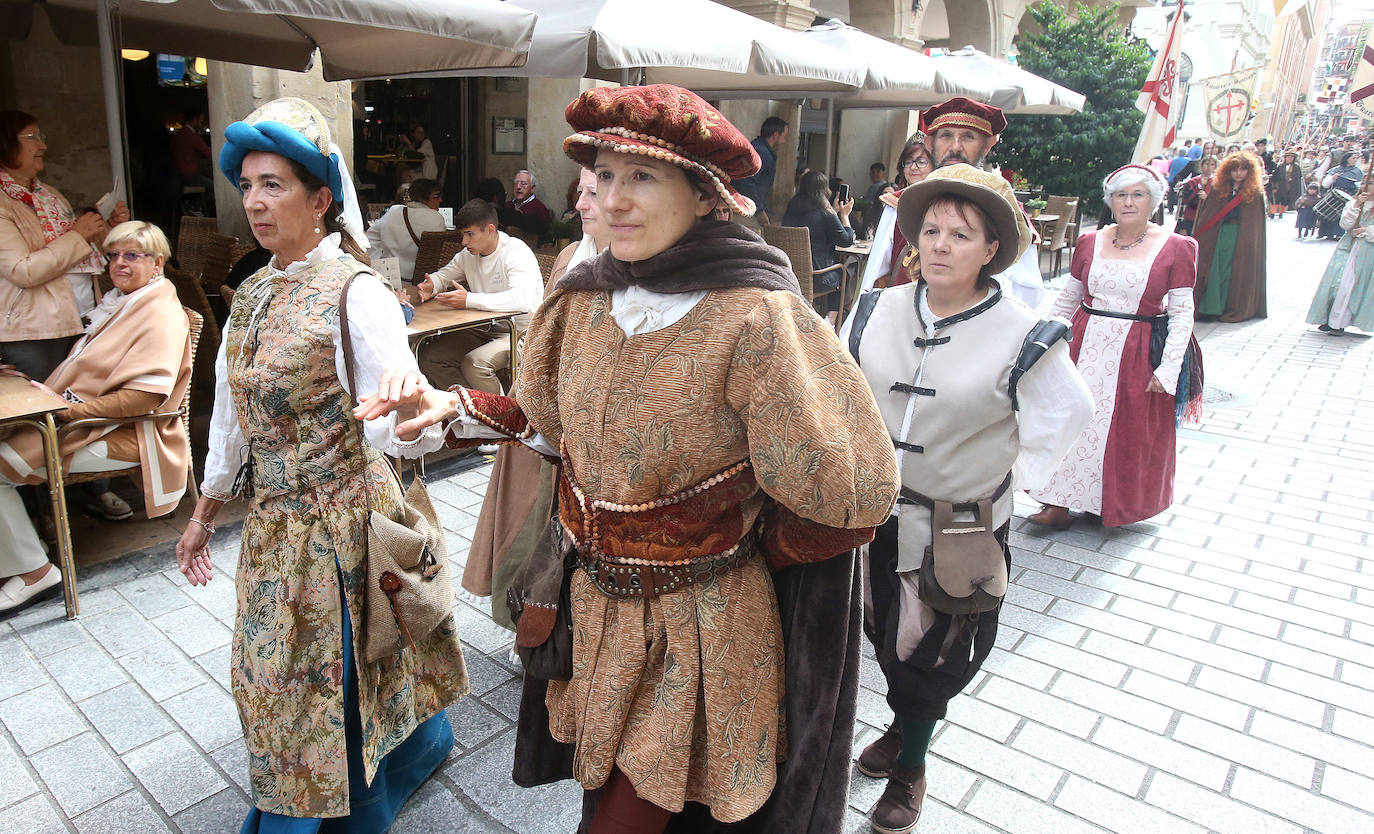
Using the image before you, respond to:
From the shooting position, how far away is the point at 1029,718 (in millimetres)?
3160

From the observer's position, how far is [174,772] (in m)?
2.72

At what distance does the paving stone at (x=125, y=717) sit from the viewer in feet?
9.45

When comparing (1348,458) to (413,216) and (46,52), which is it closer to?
(413,216)

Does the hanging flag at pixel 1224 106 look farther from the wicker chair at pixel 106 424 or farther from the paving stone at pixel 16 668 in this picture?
the paving stone at pixel 16 668

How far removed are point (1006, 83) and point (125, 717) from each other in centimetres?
944

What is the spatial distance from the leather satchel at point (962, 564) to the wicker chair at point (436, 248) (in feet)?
17.2

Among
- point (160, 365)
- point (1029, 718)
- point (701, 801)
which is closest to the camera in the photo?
point (701, 801)

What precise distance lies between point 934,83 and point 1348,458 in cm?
475

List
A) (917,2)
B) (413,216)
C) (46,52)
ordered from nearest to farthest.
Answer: (413,216), (46,52), (917,2)

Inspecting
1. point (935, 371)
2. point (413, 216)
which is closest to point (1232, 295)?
point (413, 216)

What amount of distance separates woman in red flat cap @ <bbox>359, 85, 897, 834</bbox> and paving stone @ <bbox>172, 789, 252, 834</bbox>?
1.26m

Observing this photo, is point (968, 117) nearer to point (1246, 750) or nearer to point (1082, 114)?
point (1246, 750)

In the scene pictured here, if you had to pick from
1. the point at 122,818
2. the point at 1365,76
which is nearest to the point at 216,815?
the point at 122,818

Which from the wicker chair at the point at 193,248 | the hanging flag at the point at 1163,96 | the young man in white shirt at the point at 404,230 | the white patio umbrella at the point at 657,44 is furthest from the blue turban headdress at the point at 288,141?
the hanging flag at the point at 1163,96
